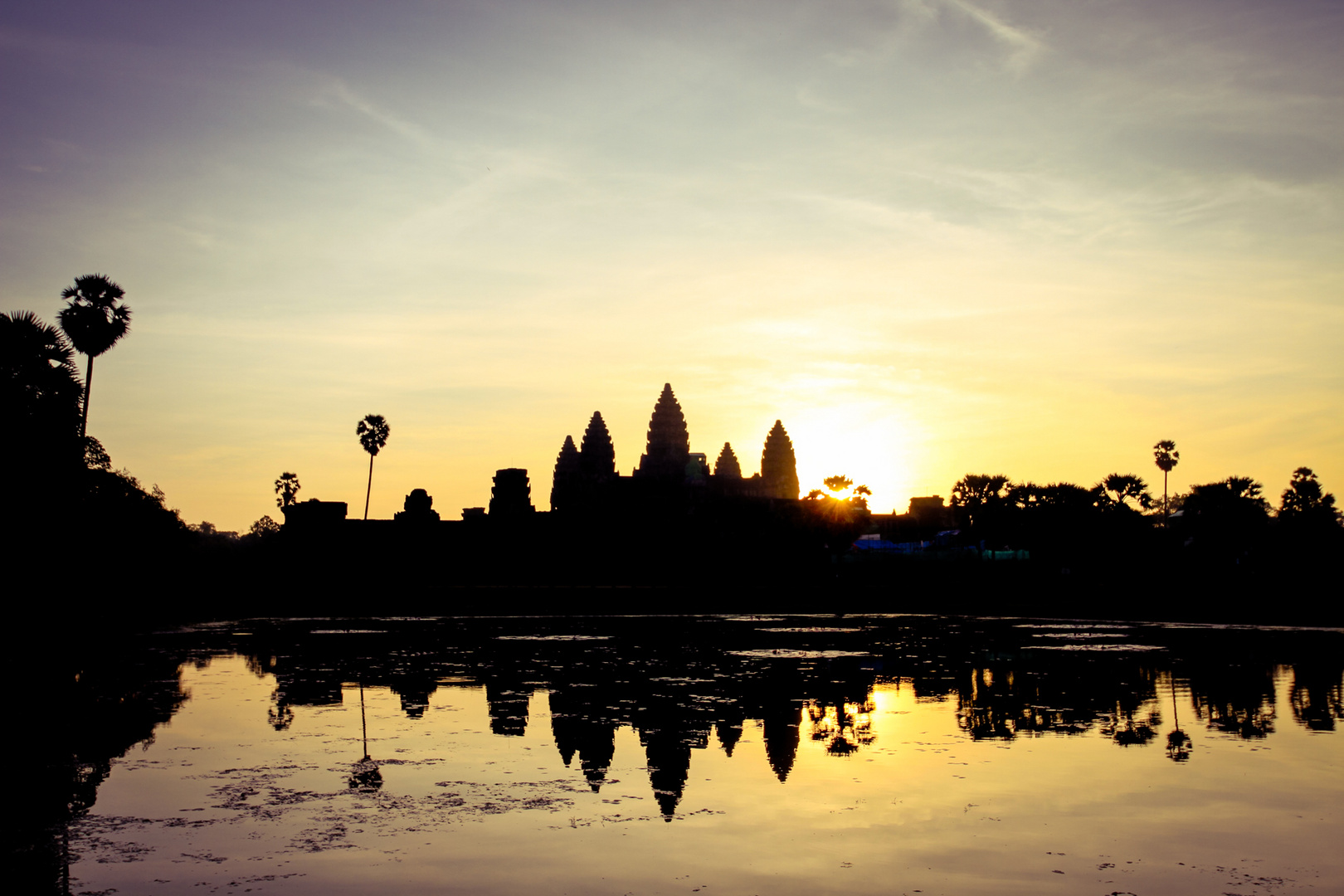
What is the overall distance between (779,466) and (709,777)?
97.6 m

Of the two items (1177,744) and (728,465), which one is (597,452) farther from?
(1177,744)

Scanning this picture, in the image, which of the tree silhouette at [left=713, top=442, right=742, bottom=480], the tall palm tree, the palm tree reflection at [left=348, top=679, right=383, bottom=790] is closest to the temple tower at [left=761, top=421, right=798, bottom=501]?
the tree silhouette at [left=713, top=442, right=742, bottom=480]

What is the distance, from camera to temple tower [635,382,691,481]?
102 m

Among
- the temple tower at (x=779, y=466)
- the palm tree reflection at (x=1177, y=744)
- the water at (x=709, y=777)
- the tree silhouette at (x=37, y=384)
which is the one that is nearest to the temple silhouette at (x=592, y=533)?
the temple tower at (x=779, y=466)

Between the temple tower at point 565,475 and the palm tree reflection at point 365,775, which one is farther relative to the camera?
the temple tower at point 565,475

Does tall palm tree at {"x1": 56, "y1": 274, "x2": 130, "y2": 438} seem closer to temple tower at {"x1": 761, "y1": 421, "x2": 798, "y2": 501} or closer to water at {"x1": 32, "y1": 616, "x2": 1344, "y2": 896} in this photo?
water at {"x1": 32, "y1": 616, "x2": 1344, "y2": 896}

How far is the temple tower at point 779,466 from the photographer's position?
109 meters

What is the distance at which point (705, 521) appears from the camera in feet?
290

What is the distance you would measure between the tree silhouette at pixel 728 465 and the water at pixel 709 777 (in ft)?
294

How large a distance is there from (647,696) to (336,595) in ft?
144

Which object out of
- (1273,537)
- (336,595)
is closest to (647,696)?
(336,595)

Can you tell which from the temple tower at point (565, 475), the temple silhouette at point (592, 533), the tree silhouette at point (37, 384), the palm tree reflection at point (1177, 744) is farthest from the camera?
the temple tower at point (565, 475)

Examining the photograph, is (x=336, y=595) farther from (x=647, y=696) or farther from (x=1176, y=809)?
(x=1176, y=809)

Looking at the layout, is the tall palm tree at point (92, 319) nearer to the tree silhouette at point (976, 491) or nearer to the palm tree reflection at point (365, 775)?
the palm tree reflection at point (365, 775)
